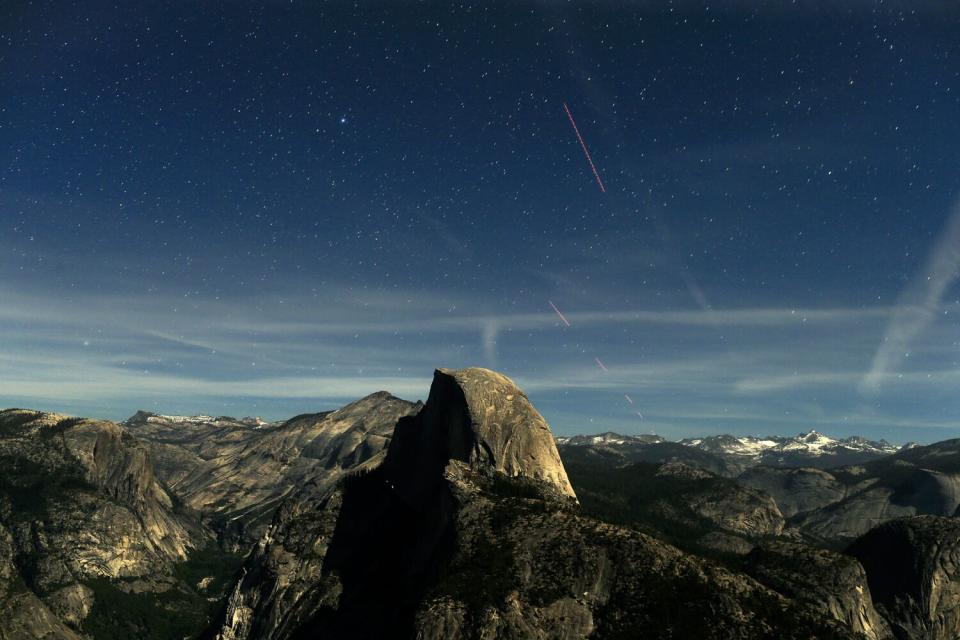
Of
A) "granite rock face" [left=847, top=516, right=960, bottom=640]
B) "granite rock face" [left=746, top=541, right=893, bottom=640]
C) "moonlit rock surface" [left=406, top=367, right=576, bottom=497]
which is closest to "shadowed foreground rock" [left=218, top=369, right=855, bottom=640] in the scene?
"moonlit rock surface" [left=406, top=367, right=576, bottom=497]

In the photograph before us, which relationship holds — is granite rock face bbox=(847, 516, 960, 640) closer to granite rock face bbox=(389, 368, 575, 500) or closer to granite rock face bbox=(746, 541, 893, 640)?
granite rock face bbox=(746, 541, 893, 640)

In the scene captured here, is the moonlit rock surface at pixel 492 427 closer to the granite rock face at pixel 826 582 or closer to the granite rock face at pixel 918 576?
the granite rock face at pixel 826 582

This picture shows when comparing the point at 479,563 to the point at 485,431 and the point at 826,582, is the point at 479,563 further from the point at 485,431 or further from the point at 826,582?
the point at 826,582

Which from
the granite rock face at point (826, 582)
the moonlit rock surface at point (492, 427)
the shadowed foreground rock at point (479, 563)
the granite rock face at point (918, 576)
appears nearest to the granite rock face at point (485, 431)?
the moonlit rock surface at point (492, 427)

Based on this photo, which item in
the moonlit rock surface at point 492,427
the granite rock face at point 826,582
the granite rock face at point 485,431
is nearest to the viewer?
the granite rock face at point 826,582

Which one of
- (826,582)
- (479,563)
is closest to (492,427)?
(479,563)

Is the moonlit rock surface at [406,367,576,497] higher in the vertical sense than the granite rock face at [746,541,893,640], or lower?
higher

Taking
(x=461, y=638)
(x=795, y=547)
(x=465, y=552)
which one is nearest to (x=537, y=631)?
(x=461, y=638)

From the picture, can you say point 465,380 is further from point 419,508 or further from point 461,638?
point 461,638

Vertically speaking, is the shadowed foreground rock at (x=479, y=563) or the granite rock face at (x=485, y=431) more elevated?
the granite rock face at (x=485, y=431)
